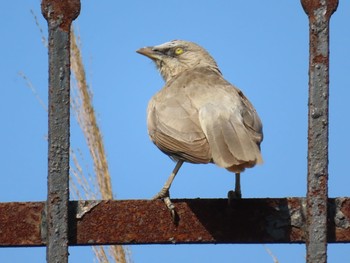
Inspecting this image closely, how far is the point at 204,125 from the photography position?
4043mm

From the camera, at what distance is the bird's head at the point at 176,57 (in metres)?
6.02

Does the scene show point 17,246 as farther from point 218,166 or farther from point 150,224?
point 218,166

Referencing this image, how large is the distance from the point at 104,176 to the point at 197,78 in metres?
0.76

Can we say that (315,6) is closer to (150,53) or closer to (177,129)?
(177,129)

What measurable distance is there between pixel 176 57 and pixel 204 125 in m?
2.12

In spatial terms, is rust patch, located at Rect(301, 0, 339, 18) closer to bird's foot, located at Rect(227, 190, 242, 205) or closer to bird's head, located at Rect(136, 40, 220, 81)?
bird's foot, located at Rect(227, 190, 242, 205)

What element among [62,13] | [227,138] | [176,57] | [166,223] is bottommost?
[166,223]

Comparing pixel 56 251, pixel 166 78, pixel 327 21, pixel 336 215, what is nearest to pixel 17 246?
pixel 56 251

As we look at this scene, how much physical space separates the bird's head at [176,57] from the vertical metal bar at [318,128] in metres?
3.02

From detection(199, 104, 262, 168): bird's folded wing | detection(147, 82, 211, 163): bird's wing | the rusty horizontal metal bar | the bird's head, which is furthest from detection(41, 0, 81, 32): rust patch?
the bird's head

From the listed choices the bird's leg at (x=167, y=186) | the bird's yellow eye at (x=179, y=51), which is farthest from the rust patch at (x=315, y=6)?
the bird's yellow eye at (x=179, y=51)

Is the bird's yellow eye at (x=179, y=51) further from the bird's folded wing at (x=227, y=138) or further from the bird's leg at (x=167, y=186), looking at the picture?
the bird's leg at (x=167, y=186)

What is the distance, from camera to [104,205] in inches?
121

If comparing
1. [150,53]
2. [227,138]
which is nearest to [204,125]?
[227,138]
